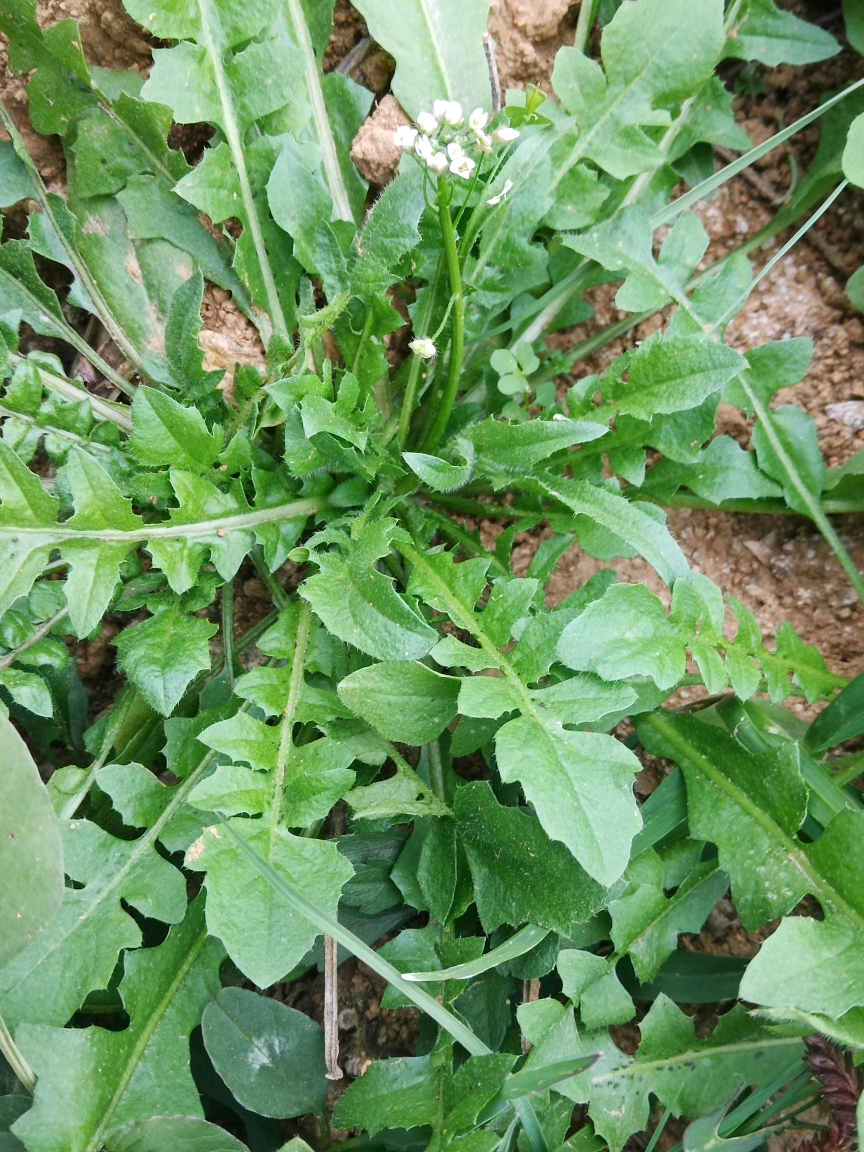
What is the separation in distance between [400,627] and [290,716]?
8.5 inches

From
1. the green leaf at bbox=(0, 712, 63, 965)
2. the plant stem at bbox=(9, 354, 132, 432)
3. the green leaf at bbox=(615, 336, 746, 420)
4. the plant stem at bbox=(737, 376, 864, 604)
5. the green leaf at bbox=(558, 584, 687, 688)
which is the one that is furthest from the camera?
the plant stem at bbox=(737, 376, 864, 604)

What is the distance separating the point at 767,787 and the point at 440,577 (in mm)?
520

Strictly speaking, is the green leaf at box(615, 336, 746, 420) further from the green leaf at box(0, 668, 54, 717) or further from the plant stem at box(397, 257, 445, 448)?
the green leaf at box(0, 668, 54, 717)

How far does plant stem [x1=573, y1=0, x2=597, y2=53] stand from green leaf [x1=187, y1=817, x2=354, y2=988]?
1290 mm

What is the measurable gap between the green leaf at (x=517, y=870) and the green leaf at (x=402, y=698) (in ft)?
0.33

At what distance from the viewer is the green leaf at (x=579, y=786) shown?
942 mm

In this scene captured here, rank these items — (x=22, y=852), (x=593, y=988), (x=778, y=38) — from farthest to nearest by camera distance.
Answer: (x=778, y=38) → (x=593, y=988) → (x=22, y=852)

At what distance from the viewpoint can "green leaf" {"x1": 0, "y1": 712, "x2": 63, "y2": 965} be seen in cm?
91

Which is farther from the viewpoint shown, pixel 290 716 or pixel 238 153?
pixel 238 153

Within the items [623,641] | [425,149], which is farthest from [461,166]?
[623,641]

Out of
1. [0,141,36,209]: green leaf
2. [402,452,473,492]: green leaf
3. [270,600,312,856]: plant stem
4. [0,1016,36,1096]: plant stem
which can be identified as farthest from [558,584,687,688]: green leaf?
[0,141,36,209]: green leaf

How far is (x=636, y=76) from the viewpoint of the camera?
1.30m

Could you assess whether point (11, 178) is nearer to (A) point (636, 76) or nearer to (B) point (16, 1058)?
(A) point (636, 76)

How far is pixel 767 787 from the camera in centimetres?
115
